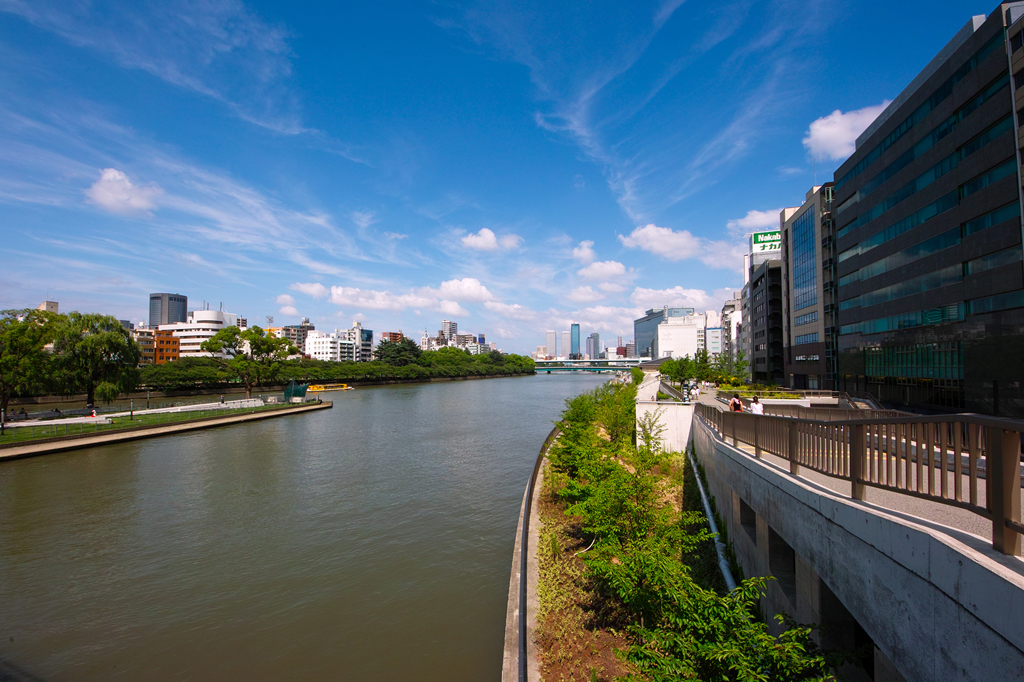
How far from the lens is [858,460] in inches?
184

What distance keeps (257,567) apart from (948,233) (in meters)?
36.2

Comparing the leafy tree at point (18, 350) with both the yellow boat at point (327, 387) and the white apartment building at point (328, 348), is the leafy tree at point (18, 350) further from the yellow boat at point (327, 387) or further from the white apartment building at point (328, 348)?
the white apartment building at point (328, 348)

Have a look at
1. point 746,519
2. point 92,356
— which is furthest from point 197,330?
point 746,519

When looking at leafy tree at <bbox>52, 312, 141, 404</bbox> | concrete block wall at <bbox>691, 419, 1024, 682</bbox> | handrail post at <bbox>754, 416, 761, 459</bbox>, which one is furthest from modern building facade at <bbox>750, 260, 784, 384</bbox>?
leafy tree at <bbox>52, 312, 141, 404</bbox>

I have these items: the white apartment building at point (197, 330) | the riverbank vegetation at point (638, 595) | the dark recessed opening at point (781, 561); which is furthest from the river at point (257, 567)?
the white apartment building at point (197, 330)

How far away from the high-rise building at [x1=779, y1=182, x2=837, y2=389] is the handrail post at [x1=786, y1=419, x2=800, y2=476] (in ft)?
143

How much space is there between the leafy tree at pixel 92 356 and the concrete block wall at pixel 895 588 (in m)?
50.7

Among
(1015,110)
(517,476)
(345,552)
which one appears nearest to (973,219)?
(1015,110)

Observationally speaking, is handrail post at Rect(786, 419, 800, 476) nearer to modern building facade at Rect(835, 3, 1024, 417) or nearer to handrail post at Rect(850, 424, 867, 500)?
handrail post at Rect(850, 424, 867, 500)

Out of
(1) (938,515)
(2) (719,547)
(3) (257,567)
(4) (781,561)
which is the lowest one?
(3) (257,567)

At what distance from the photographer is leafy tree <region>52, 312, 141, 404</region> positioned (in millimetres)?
39134

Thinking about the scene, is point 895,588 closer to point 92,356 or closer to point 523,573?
point 523,573

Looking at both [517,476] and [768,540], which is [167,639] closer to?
[768,540]

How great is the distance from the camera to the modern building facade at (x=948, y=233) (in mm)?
22500
